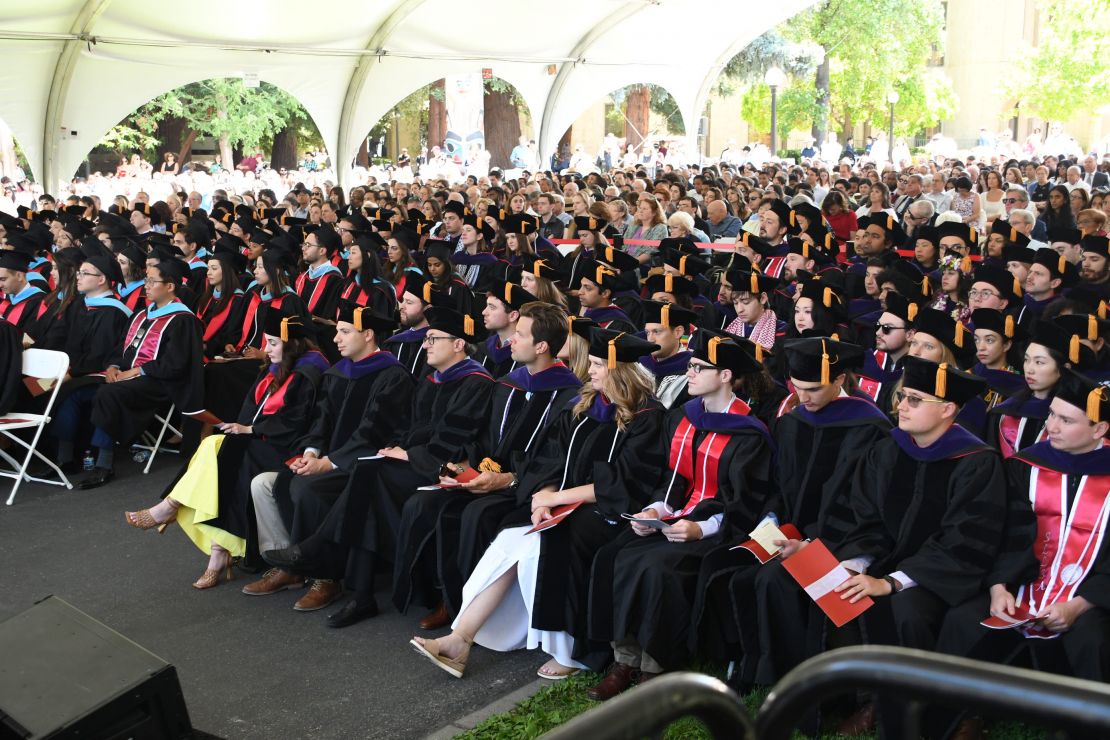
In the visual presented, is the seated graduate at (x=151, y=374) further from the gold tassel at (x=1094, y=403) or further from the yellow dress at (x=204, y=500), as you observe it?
the gold tassel at (x=1094, y=403)

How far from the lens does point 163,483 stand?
27.6 feet

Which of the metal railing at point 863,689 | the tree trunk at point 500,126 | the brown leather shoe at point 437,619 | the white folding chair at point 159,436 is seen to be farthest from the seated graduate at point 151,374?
the tree trunk at point 500,126

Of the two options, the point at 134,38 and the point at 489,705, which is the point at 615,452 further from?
the point at 134,38

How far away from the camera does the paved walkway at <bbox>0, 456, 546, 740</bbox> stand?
4887 mm

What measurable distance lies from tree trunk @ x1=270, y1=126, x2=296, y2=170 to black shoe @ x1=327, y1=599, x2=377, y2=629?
119ft

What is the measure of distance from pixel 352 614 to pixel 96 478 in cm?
343

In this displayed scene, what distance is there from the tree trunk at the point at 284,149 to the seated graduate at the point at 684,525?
121 ft

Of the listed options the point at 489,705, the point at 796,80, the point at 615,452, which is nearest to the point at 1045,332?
the point at 615,452

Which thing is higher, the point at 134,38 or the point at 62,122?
the point at 134,38

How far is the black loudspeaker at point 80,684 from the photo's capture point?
3.72m

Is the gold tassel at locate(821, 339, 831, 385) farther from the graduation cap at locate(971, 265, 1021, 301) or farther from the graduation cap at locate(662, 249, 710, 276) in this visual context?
the graduation cap at locate(662, 249, 710, 276)

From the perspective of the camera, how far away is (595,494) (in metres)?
5.34

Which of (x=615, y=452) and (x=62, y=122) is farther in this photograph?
(x=62, y=122)

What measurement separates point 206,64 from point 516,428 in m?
14.9
